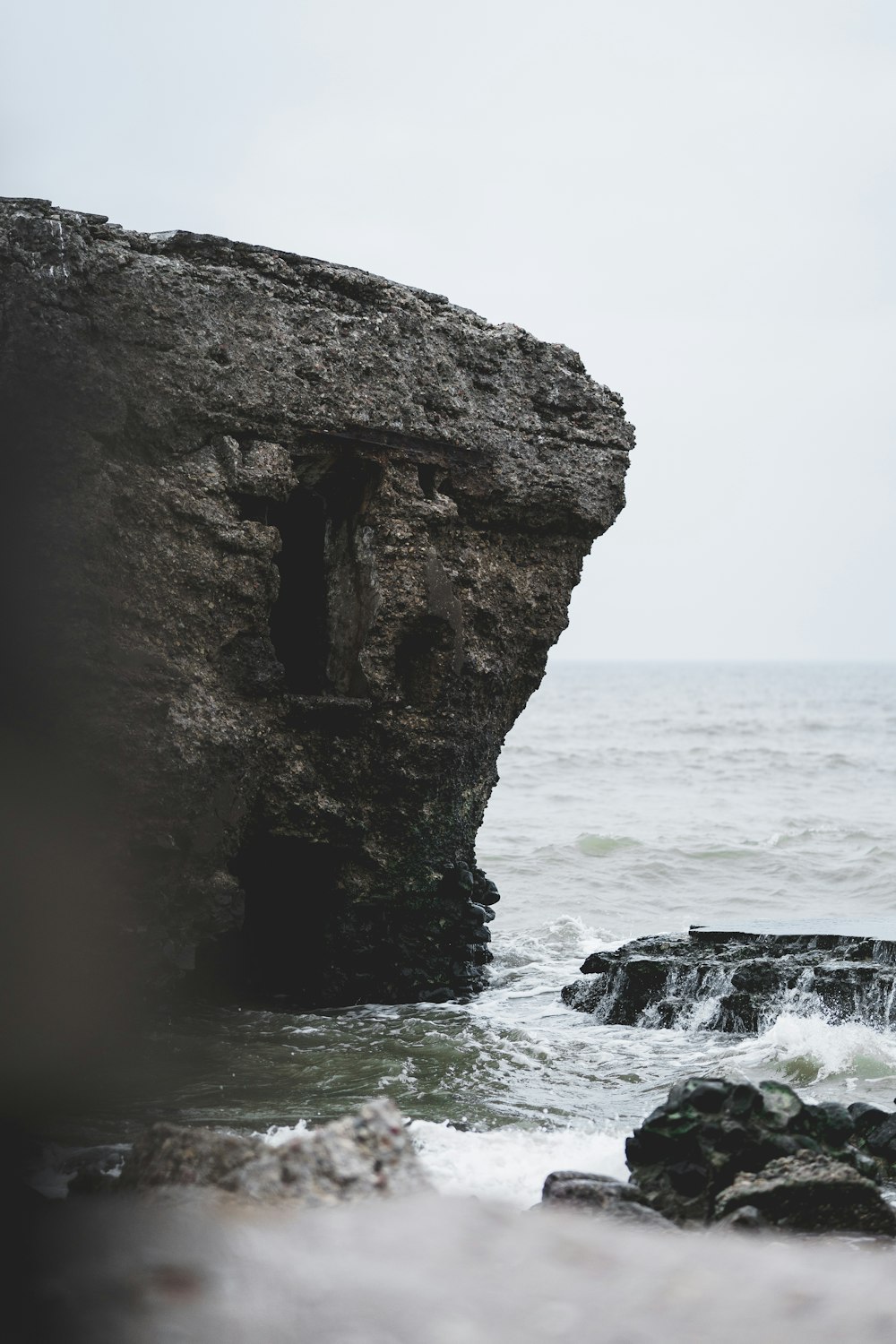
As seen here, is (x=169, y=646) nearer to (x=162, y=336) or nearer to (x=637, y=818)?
(x=162, y=336)

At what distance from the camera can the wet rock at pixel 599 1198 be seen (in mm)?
4781

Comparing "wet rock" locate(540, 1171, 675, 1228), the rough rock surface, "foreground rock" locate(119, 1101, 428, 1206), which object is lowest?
"wet rock" locate(540, 1171, 675, 1228)

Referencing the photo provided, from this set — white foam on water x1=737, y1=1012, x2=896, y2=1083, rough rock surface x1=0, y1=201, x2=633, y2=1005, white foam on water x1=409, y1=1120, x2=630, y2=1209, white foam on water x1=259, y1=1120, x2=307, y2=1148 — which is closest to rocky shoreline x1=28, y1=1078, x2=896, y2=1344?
white foam on water x1=409, y1=1120, x2=630, y2=1209

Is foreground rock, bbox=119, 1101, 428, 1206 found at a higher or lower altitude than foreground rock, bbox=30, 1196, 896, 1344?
higher

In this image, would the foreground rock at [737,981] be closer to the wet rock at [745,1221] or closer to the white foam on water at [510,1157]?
the white foam on water at [510,1157]

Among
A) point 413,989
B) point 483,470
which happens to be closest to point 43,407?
point 483,470

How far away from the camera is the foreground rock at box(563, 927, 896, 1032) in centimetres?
837

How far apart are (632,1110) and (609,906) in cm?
716

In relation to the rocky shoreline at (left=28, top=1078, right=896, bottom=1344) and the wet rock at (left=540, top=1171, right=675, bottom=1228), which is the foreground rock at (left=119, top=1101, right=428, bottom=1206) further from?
the wet rock at (left=540, top=1171, right=675, bottom=1228)

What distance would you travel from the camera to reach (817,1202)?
4852mm

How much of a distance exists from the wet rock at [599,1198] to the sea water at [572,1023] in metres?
0.36

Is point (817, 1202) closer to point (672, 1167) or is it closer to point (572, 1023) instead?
point (672, 1167)

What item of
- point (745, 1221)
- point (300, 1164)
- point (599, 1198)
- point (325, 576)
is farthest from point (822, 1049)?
point (325, 576)

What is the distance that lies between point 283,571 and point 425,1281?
20.4 ft
